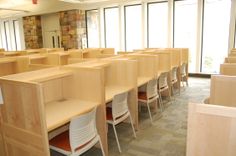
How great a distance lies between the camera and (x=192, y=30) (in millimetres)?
7164

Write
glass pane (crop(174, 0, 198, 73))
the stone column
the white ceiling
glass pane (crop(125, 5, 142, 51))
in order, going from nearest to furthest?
glass pane (crop(174, 0, 198, 73))
glass pane (crop(125, 5, 142, 51))
the white ceiling
the stone column

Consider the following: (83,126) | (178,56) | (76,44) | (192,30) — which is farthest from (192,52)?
(83,126)

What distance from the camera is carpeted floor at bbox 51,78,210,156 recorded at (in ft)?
8.78

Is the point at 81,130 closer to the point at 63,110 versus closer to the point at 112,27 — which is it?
the point at 63,110

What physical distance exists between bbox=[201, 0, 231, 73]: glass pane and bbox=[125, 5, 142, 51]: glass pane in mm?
2381

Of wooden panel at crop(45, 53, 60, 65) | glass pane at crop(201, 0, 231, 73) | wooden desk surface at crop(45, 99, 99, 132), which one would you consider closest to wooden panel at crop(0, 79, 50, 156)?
wooden desk surface at crop(45, 99, 99, 132)

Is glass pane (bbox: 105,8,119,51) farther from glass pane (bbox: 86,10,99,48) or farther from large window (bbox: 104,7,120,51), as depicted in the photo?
glass pane (bbox: 86,10,99,48)

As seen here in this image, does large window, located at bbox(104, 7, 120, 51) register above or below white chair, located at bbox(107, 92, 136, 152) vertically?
above

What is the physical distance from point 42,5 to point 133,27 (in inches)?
177

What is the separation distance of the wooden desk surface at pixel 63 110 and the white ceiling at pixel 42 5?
6.31 m

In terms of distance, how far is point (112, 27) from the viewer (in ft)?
29.0

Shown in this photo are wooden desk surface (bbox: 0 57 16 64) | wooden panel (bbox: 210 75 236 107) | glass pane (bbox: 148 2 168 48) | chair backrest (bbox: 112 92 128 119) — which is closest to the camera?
wooden panel (bbox: 210 75 236 107)

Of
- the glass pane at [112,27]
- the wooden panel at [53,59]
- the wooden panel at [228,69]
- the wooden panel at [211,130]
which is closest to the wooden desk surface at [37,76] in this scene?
the wooden panel at [211,130]

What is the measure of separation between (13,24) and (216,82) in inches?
506
